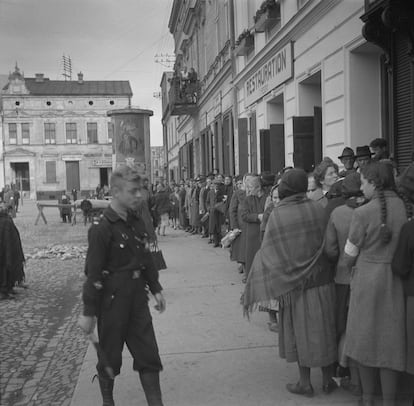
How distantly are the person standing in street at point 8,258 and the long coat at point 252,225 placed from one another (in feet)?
11.4

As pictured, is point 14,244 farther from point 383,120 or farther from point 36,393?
point 383,120

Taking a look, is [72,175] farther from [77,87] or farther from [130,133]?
[130,133]

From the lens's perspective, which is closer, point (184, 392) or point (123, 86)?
point (184, 392)

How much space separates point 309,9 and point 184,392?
7.48 metres

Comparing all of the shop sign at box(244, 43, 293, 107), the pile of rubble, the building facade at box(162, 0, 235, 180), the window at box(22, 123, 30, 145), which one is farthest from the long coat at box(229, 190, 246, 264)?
the window at box(22, 123, 30, 145)

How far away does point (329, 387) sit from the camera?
4.11 metres

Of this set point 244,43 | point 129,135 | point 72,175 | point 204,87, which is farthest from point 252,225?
point 72,175

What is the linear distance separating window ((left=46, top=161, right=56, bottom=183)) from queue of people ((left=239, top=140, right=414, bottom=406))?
58.5 meters

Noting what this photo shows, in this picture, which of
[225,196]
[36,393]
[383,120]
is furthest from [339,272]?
[225,196]

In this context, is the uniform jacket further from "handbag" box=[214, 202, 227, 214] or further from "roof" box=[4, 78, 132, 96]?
"roof" box=[4, 78, 132, 96]

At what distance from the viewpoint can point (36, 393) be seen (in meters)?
4.52

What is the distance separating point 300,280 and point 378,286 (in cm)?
63

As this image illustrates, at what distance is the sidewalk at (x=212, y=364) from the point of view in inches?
162

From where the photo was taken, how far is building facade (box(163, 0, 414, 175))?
720 centimetres
